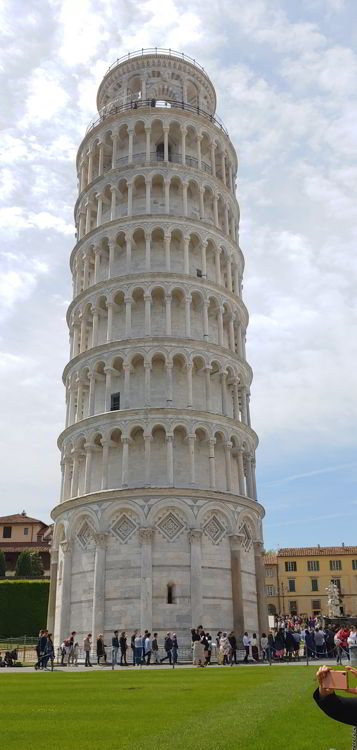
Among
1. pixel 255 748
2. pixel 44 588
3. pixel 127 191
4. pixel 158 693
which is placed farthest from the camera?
pixel 44 588

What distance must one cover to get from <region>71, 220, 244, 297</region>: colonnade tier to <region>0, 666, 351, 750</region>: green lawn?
100ft

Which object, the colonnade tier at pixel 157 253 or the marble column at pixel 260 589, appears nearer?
the marble column at pixel 260 589

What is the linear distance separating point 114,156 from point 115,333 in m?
14.1

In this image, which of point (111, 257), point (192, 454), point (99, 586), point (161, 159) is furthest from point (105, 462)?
point (161, 159)

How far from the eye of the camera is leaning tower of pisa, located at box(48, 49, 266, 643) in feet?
121

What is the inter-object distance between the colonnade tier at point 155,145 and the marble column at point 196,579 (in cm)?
2562

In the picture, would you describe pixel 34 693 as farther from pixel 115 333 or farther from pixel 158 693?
pixel 115 333

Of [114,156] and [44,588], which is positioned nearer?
[114,156]

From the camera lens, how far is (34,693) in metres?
16.8

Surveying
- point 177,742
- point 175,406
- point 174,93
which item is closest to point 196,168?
point 174,93

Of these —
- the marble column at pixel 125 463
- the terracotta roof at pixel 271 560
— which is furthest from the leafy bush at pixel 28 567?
the terracotta roof at pixel 271 560

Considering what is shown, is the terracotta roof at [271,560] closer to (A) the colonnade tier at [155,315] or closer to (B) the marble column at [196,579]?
(A) the colonnade tier at [155,315]

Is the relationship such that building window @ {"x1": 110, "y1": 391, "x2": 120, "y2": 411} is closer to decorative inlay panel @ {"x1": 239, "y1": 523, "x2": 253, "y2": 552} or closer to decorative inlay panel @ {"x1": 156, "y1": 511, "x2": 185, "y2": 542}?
decorative inlay panel @ {"x1": 156, "y1": 511, "x2": 185, "y2": 542}

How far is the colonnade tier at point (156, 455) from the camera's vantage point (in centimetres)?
3916
